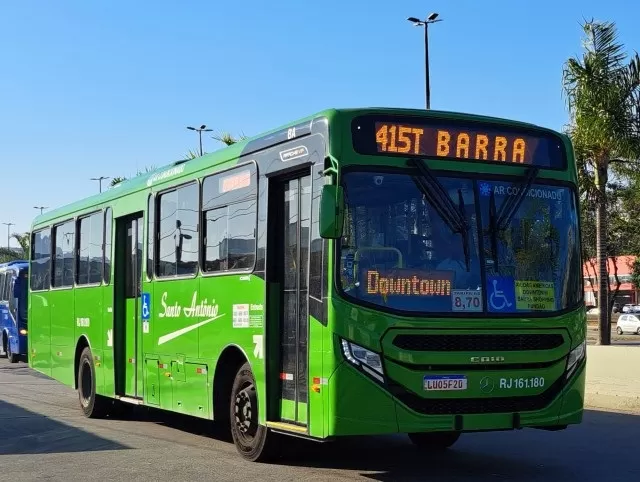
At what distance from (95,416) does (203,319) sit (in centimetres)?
471

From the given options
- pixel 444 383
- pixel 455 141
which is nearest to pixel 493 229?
pixel 455 141

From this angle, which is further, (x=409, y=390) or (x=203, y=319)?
(x=203, y=319)

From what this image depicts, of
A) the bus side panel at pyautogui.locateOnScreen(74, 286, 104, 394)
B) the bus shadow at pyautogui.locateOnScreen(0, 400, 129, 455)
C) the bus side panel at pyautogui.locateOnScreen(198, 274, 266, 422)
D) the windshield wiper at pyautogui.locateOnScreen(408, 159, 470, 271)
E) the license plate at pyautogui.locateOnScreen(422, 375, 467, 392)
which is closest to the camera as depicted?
the license plate at pyautogui.locateOnScreen(422, 375, 467, 392)

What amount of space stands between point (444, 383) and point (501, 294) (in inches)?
38.7

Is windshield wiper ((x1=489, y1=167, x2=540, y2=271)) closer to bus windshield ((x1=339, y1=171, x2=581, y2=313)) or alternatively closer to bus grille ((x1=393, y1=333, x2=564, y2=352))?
bus windshield ((x1=339, y1=171, x2=581, y2=313))

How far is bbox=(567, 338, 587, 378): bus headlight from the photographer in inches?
347

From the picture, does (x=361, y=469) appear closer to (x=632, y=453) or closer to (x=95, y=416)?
(x=632, y=453)

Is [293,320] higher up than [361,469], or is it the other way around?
[293,320]

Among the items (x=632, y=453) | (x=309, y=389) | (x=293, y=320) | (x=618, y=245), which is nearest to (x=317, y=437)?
(x=309, y=389)

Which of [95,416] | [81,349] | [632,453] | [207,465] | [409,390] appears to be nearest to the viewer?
[409,390]

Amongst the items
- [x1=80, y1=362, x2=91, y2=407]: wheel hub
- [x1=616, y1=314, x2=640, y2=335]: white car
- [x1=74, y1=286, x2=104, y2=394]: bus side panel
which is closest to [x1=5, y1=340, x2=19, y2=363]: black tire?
[x1=74, y1=286, x2=104, y2=394]: bus side panel

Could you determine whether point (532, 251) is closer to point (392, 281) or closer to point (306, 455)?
point (392, 281)

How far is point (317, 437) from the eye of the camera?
817 centimetres

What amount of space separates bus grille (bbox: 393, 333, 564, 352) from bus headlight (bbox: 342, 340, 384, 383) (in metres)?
0.23
